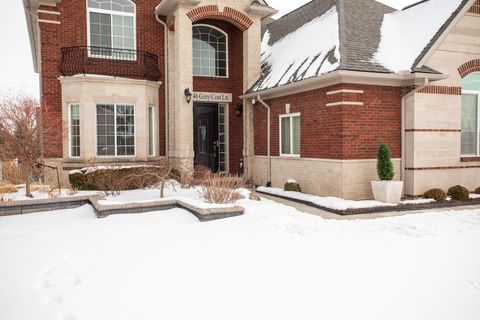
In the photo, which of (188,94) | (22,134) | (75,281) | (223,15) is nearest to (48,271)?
(75,281)

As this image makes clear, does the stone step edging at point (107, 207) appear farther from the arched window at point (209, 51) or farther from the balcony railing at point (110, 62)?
the arched window at point (209, 51)

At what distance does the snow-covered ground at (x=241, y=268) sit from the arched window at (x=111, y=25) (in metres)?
8.09

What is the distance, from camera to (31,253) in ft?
22.0

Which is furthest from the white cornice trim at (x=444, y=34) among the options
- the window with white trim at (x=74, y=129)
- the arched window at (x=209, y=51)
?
the window with white trim at (x=74, y=129)

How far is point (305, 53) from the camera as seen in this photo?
1306cm

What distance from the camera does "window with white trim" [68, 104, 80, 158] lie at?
14047 millimetres

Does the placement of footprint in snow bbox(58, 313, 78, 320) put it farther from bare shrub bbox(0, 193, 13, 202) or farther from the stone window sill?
the stone window sill

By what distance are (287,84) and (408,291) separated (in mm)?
8319

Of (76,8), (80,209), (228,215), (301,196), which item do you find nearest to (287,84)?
(301,196)

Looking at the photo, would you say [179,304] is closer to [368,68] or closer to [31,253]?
[31,253]

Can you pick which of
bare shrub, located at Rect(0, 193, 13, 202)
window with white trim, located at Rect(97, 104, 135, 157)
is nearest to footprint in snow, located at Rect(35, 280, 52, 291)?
bare shrub, located at Rect(0, 193, 13, 202)

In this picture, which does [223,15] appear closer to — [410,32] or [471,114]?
[410,32]

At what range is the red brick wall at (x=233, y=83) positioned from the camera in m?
16.0

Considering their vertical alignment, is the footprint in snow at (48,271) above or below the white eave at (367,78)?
below
